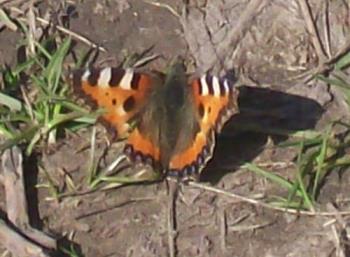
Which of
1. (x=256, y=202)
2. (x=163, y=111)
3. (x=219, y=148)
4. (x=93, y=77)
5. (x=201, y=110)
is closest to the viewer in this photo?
(x=93, y=77)

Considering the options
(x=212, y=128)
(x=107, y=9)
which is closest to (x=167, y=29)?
(x=107, y=9)

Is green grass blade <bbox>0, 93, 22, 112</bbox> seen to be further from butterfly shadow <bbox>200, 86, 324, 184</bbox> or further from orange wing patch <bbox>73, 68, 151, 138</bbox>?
butterfly shadow <bbox>200, 86, 324, 184</bbox>

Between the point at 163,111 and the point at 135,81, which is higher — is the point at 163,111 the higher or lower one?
the lower one

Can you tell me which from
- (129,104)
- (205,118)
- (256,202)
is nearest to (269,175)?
(256,202)

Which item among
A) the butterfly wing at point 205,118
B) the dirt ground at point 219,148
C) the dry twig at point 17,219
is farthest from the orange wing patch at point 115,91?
the dry twig at point 17,219

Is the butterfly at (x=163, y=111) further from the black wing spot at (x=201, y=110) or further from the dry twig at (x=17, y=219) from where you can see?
the dry twig at (x=17, y=219)

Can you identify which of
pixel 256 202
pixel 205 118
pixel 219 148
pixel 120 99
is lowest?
pixel 256 202

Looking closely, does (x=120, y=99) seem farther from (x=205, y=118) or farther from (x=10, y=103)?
(x=10, y=103)
